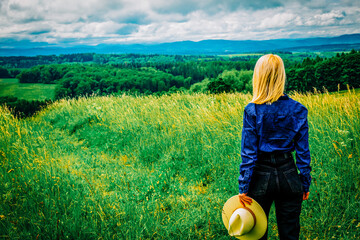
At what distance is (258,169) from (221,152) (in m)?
2.58

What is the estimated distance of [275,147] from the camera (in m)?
1.71

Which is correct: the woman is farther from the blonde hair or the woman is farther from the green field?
the green field

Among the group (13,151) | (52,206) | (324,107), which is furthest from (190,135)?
(13,151)

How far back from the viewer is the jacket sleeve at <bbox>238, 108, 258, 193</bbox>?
68.4 inches

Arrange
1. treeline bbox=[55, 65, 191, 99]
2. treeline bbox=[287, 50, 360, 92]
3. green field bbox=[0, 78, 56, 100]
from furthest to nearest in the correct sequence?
treeline bbox=[55, 65, 191, 99]
green field bbox=[0, 78, 56, 100]
treeline bbox=[287, 50, 360, 92]

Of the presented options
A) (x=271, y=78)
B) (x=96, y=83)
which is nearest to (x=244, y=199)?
(x=271, y=78)

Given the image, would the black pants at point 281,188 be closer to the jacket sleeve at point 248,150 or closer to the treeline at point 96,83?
the jacket sleeve at point 248,150

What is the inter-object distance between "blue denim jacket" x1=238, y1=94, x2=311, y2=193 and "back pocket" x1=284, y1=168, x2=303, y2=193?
0.42 feet

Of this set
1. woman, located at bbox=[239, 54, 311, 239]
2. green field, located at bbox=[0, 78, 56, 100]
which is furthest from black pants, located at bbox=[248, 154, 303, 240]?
green field, located at bbox=[0, 78, 56, 100]

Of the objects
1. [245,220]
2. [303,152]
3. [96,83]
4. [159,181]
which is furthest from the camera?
[96,83]

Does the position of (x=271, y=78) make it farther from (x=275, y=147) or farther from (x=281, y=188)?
(x=281, y=188)

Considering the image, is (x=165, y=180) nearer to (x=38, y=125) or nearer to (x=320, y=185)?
(x=320, y=185)

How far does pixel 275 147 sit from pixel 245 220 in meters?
0.66

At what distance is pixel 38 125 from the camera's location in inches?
320
